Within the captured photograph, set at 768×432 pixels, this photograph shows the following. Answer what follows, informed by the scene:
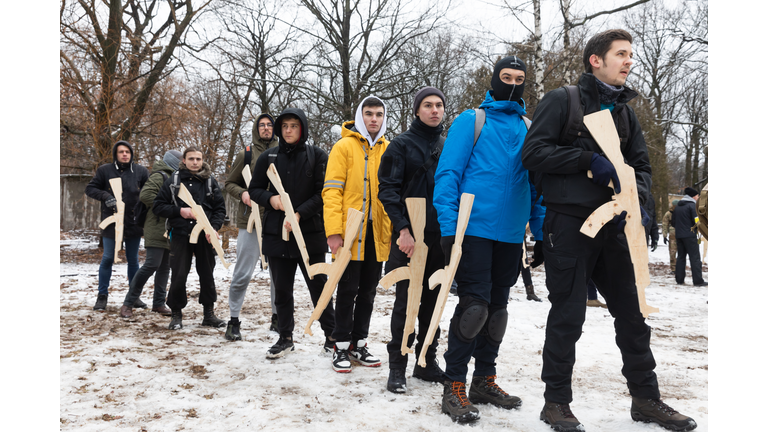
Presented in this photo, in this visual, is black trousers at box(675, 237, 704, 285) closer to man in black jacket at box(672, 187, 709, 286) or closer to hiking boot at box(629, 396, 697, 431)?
man in black jacket at box(672, 187, 709, 286)

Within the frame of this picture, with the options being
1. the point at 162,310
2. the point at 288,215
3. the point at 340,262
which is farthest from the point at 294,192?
the point at 162,310

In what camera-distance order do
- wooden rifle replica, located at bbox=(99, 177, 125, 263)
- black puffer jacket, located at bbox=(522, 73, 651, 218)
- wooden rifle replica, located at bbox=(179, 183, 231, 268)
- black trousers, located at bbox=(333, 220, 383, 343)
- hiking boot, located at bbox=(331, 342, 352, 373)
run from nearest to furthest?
black puffer jacket, located at bbox=(522, 73, 651, 218) → hiking boot, located at bbox=(331, 342, 352, 373) → black trousers, located at bbox=(333, 220, 383, 343) → wooden rifle replica, located at bbox=(179, 183, 231, 268) → wooden rifle replica, located at bbox=(99, 177, 125, 263)

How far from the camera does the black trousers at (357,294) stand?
12.6 feet

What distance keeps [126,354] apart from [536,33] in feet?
36.0

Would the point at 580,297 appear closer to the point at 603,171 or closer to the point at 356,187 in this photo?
the point at 603,171

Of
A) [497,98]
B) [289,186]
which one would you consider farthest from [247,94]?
[497,98]

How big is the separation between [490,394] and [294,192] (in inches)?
86.5

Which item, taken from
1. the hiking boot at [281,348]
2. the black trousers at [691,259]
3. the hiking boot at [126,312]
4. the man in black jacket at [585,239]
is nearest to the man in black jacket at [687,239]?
the black trousers at [691,259]

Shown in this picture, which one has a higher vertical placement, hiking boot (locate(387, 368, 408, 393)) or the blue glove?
the blue glove

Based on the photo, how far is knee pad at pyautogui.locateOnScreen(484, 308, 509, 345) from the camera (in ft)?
10.0

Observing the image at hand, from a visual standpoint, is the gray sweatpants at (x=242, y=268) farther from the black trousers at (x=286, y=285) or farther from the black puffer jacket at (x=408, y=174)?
the black puffer jacket at (x=408, y=174)

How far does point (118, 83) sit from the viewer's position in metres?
11.7

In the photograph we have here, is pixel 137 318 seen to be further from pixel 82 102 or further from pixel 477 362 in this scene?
pixel 82 102

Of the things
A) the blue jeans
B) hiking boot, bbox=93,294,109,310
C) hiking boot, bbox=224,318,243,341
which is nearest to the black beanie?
hiking boot, bbox=224,318,243,341
